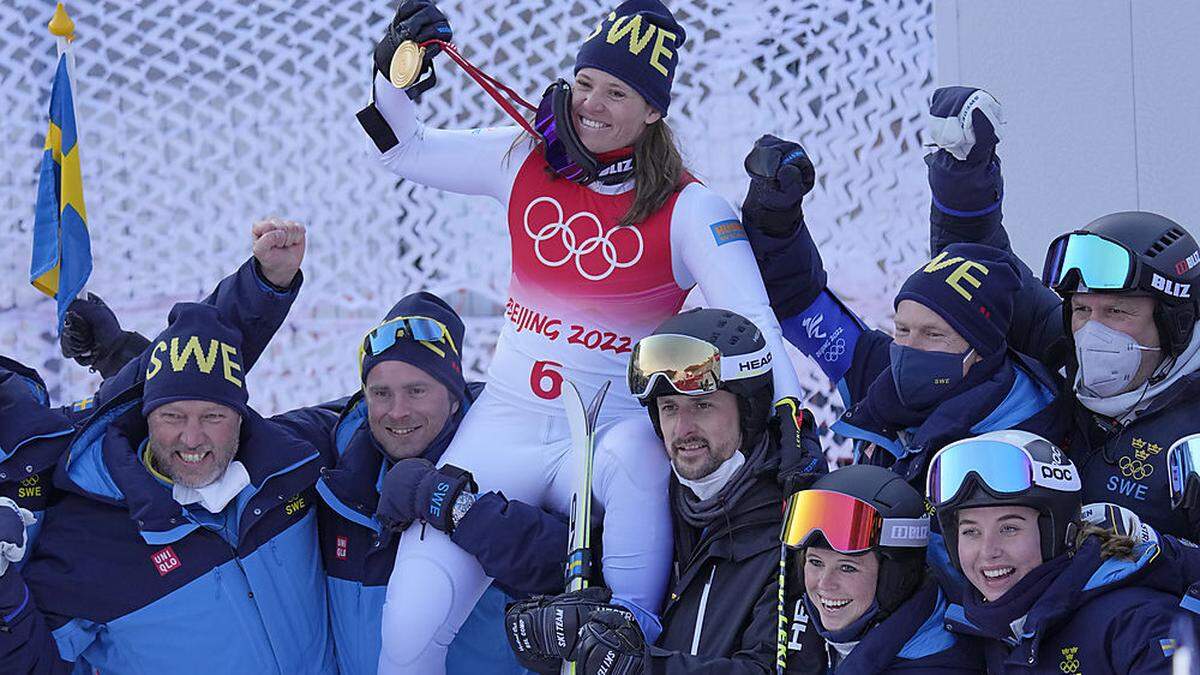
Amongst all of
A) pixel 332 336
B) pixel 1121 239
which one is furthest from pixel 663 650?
pixel 332 336

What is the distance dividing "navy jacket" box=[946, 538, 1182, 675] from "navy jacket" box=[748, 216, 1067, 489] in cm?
44

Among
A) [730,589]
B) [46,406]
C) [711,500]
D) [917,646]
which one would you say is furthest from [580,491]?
[46,406]

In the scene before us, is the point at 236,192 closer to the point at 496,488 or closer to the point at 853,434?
the point at 496,488

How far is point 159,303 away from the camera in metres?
6.14

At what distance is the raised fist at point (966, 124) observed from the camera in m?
3.16

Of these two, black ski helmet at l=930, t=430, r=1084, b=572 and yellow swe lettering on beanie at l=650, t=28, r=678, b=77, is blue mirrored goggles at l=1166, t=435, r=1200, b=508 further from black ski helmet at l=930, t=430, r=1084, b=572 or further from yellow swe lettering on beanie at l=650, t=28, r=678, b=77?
yellow swe lettering on beanie at l=650, t=28, r=678, b=77

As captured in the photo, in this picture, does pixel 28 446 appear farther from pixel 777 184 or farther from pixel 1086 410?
pixel 1086 410

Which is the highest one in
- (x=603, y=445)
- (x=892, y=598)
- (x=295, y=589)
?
(x=603, y=445)

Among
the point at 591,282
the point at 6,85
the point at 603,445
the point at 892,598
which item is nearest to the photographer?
the point at 892,598

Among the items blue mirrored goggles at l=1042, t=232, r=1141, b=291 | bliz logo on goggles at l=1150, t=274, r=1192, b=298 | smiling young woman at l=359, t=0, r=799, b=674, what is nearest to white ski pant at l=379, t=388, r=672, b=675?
smiling young woman at l=359, t=0, r=799, b=674

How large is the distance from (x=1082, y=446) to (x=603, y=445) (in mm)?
1005

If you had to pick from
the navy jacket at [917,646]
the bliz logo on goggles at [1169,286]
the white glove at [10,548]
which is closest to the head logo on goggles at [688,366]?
the navy jacket at [917,646]

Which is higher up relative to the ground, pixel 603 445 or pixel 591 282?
pixel 591 282

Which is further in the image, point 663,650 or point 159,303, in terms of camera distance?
point 159,303
